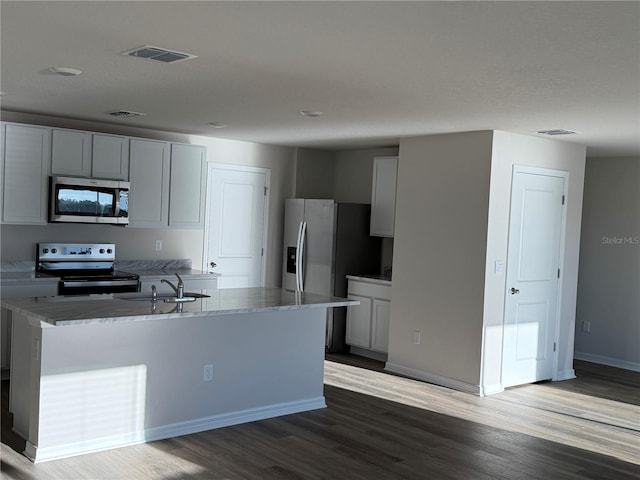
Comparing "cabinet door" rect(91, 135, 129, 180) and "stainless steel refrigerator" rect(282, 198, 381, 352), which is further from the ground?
"cabinet door" rect(91, 135, 129, 180)

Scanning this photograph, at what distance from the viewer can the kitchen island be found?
3.98 m

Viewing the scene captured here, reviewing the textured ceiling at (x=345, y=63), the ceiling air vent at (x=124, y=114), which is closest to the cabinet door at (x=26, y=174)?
the textured ceiling at (x=345, y=63)

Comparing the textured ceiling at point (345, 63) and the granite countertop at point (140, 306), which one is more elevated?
the textured ceiling at point (345, 63)

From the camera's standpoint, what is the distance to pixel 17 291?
5.67 metres

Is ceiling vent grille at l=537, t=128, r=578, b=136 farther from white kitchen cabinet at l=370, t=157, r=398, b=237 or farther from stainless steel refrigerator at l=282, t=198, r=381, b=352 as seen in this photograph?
stainless steel refrigerator at l=282, t=198, r=381, b=352

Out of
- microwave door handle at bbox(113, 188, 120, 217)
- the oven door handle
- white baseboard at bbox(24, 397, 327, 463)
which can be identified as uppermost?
microwave door handle at bbox(113, 188, 120, 217)

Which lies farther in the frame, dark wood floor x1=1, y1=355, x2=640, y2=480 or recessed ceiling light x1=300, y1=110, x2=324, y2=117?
recessed ceiling light x1=300, y1=110, x2=324, y2=117

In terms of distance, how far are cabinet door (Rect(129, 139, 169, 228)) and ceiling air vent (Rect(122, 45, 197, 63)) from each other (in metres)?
3.04


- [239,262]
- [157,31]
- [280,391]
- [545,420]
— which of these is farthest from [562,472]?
[239,262]

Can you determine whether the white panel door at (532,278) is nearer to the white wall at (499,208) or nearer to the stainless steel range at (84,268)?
the white wall at (499,208)

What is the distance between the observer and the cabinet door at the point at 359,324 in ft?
23.9

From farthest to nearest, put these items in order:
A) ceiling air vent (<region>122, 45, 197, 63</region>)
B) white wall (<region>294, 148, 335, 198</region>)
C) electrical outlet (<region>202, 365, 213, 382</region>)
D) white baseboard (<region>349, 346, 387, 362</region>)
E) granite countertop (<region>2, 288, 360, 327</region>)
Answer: white wall (<region>294, 148, 335, 198</region>) → white baseboard (<region>349, 346, 387, 362</region>) → electrical outlet (<region>202, 365, 213, 382</region>) → granite countertop (<region>2, 288, 360, 327</region>) → ceiling air vent (<region>122, 45, 197, 63</region>)

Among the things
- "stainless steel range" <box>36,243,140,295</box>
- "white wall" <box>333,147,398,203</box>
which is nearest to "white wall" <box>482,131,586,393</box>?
"white wall" <box>333,147,398,203</box>

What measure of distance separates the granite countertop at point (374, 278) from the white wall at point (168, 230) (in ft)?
3.84
